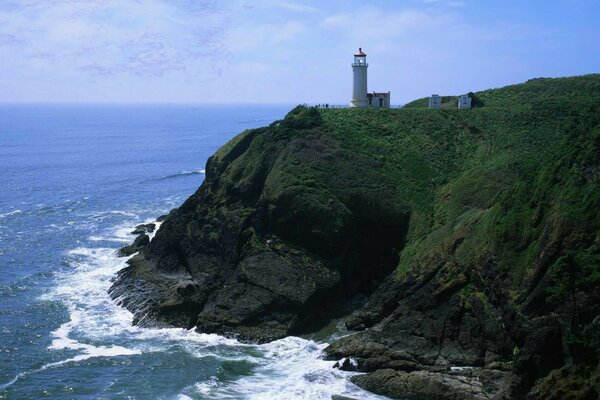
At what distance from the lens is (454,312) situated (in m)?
39.7

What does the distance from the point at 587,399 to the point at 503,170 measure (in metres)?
28.5

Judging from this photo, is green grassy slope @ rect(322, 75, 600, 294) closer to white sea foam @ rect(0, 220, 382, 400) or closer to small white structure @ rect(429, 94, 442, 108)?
small white structure @ rect(429, 94, 442, 108)

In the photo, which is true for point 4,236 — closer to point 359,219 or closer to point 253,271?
point 253,271

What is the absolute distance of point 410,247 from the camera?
162 feet

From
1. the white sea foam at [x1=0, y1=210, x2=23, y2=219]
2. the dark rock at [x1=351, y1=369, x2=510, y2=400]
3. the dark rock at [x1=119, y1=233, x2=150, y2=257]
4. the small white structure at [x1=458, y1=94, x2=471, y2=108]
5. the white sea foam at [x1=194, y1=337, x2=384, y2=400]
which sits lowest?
the white sea foam at [x1=194, y1=337, x2=384, y2=400]

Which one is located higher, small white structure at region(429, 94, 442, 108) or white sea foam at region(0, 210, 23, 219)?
small white structure at region(429, 94, 442, 108)

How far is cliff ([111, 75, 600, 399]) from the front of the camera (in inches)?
1363

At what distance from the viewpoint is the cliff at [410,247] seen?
34625 millimetres

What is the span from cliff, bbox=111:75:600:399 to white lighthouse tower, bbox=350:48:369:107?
22.5 ft

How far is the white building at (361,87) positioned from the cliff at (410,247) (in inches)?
273

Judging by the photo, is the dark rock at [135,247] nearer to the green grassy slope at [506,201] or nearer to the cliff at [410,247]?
the cliff at [410,247]

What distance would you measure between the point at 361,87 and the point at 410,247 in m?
32.7

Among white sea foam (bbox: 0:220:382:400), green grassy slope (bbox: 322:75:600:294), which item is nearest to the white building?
green grassy slope (bbox: 322:75:600:294)

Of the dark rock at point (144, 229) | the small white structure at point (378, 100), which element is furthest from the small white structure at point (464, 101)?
the dark rock at point (144, 229)
